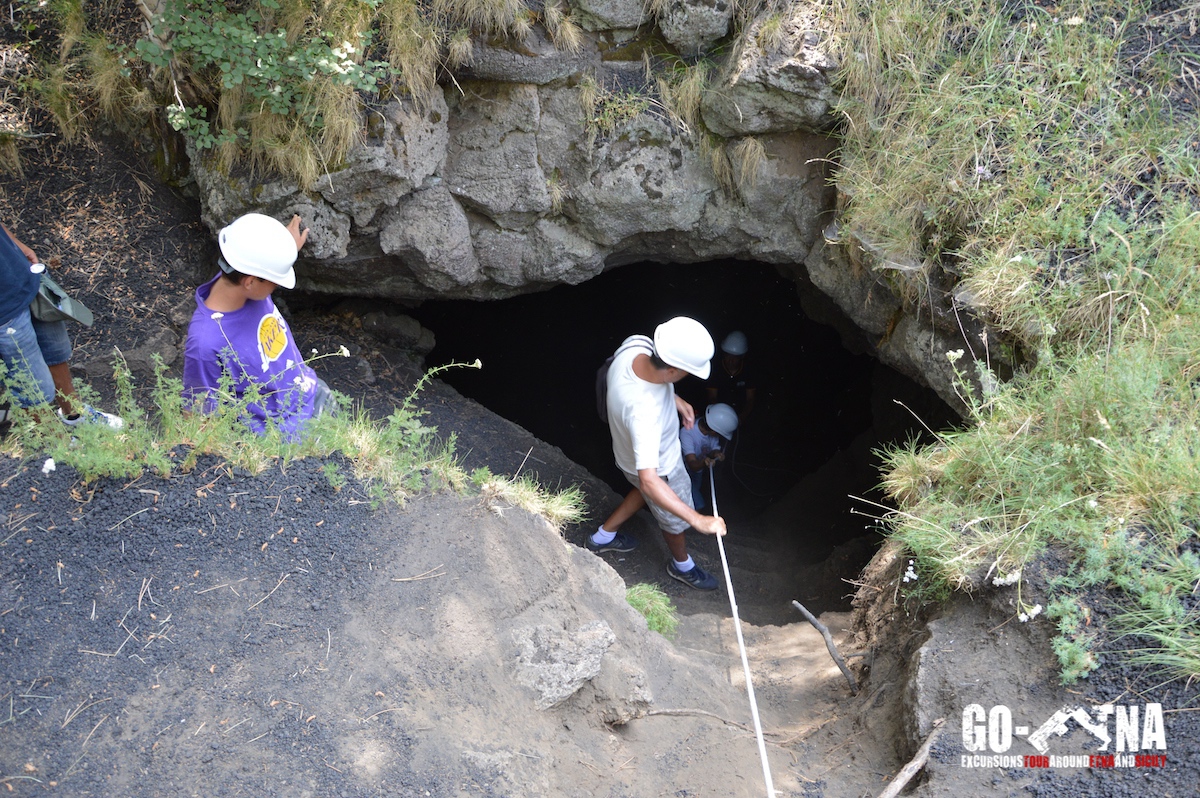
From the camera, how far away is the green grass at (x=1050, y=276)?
116 inches

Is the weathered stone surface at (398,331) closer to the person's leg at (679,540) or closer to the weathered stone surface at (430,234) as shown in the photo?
the weathered stone surface at (430,234)

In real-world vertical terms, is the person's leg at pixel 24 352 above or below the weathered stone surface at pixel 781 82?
below

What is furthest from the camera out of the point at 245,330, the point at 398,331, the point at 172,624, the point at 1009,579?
the point at 398,331

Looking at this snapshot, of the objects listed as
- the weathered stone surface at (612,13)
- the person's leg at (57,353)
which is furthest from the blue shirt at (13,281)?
the weathered stone surface at (612,13)

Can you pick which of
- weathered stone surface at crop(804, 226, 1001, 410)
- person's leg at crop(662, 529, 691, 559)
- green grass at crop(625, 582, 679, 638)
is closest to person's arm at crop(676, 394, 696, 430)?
person's leg at crop(662, 529, 691, 559)

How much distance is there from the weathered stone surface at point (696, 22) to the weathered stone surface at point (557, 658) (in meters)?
3.49

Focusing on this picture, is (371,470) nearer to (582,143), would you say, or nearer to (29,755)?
(29,755)

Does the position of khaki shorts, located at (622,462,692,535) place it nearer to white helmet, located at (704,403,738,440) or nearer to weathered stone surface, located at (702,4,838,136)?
white helmet, located at (704,403,738,440)

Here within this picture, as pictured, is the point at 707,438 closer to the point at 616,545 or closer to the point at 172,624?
the point at 616,545

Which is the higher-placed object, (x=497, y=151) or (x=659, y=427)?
(x=497, y=151)

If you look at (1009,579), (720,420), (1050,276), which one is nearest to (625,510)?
(720,420)

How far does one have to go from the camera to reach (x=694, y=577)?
5227 millimetres

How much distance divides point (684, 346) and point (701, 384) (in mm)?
3541

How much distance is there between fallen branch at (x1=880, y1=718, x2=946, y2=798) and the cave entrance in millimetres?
4343
